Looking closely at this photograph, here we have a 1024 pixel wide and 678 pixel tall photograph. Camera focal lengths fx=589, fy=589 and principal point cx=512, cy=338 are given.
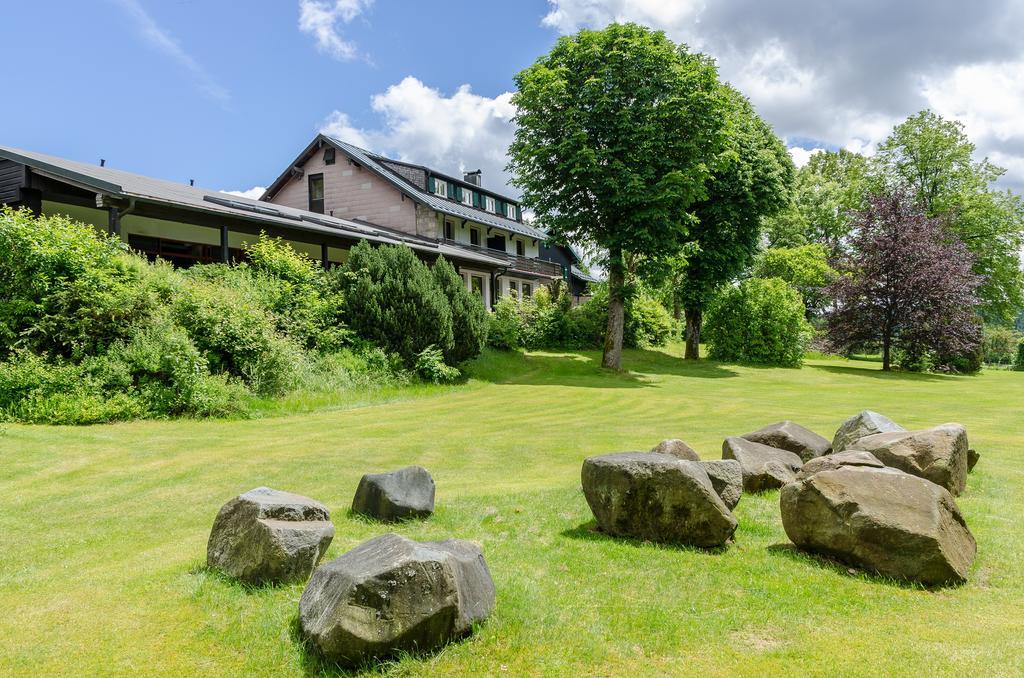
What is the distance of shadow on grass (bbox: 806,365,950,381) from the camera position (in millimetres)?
28234

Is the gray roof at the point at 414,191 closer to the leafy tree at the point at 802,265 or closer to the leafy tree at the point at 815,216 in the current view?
the leafy tree at the point at 802,265

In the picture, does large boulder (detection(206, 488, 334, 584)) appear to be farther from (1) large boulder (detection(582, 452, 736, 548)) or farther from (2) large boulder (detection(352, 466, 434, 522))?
(1) large boulder (detection(582, 452, 736, 548))

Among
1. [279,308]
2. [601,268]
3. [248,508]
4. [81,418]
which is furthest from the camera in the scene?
[601,268]

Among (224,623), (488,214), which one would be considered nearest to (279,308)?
(224,623)

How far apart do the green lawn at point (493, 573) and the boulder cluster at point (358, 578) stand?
0.16 meters

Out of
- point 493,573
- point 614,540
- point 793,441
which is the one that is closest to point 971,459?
point 793,441

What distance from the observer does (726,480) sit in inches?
237

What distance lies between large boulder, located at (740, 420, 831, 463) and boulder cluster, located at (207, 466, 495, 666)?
17.9 feet

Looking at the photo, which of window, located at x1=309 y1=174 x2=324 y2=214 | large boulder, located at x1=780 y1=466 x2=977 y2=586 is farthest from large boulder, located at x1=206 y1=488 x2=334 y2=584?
window, located at x1=309 y1=174 x2=324 y2=214

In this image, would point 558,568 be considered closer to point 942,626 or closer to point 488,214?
point 942,626

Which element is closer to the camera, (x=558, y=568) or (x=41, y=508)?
(x=558, y=568)

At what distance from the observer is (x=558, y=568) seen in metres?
4.98

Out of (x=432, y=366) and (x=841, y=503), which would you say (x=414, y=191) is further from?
(x=841, y=503)

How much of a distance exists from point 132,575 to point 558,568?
139 inches
